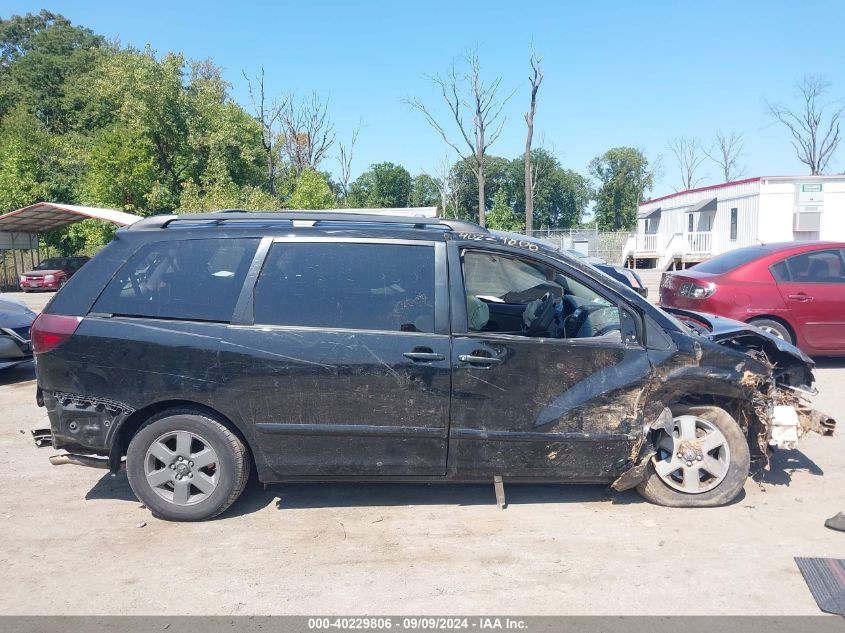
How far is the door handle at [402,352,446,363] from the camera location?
4.30 meters

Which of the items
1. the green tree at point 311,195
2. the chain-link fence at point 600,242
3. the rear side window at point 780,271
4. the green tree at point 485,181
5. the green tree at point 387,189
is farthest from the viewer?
the green tree at point 387,189

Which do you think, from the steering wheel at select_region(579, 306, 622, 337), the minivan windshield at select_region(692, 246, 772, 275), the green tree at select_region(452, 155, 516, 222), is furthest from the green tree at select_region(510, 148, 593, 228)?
the steering wheel at select_region(579, 306, 622, 337)

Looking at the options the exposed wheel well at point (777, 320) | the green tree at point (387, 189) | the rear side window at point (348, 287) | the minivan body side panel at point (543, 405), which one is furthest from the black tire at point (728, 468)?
the green tree at point (387, 189)

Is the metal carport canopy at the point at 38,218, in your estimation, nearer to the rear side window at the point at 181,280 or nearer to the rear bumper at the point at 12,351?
the rear bumper at the point at 12,351

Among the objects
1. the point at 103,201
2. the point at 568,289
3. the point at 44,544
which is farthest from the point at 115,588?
the point at 103,201

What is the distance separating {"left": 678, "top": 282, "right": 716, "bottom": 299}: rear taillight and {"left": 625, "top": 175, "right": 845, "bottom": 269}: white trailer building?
49.9 ft

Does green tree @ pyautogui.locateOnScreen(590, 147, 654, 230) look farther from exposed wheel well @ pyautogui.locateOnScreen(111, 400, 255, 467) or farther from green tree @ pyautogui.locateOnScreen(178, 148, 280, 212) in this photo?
exposed wheel well @ pyautogui.locateOnScreen(111, 400, 255, 467)

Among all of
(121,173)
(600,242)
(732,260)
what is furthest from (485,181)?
(732,260)

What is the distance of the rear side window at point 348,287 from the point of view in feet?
14.4

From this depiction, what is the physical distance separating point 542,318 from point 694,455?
135cm

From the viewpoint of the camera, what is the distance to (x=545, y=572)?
385 centimetres

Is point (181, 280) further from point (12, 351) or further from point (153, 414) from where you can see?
point (12, 351)

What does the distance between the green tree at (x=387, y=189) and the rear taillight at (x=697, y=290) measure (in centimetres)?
5269

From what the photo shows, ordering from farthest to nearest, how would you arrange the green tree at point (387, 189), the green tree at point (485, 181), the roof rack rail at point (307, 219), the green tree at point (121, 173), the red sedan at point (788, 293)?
the green tree at point (387, 189), the green tree at point (485, 181), the green tree at point (121, 173), the red sedan at point (788, 293), the roof rack rail at point (307, 219)
